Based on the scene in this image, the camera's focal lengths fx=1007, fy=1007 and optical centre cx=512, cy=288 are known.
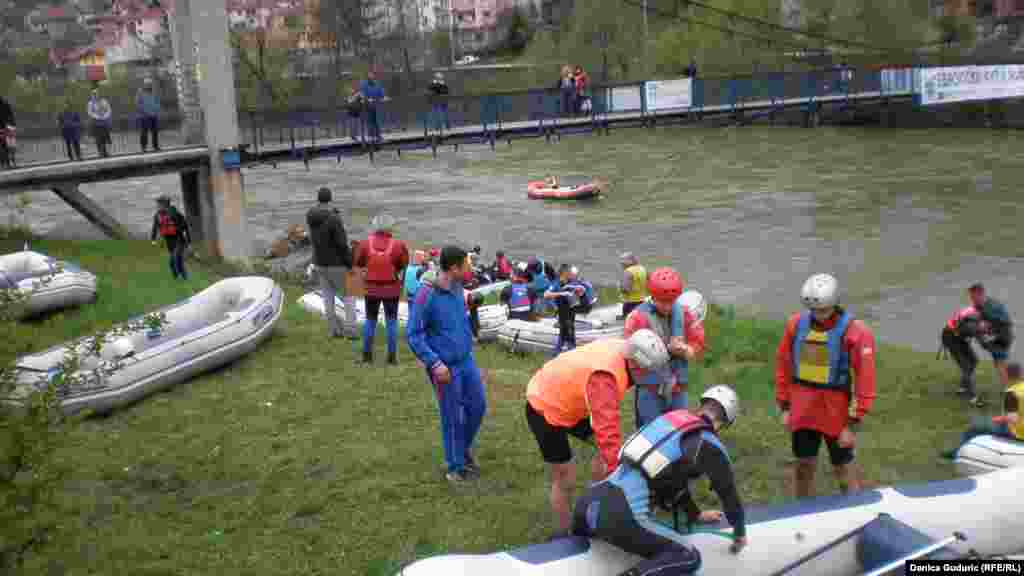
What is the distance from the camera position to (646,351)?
457cm

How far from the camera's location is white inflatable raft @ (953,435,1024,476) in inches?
243

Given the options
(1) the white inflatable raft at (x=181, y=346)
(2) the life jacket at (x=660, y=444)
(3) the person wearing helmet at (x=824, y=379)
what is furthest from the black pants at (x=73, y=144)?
(2) the life jacket at (x=660, y=444)

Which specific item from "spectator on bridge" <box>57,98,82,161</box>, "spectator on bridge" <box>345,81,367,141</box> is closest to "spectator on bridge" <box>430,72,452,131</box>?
"spectator on bridge" <box>345,81,367,141</box>

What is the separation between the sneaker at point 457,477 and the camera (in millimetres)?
6301

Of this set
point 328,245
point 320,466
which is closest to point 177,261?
point 328,245

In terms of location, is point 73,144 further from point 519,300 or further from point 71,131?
point 519,300

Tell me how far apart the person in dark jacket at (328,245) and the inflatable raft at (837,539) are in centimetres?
551

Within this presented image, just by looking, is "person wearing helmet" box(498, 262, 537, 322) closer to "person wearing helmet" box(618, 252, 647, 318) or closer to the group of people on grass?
"person wearing helmet" box(618, 252, 647, 318)

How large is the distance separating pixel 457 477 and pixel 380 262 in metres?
2.92

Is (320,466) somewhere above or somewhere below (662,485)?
below

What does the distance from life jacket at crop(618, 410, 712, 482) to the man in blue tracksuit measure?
70.8 inches

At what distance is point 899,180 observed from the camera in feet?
108

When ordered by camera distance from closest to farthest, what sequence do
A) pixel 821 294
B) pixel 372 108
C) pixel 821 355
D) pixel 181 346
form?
1. pixel 821 294
2. pixel 821 355
3. pixel 181 346
4. pixel 372 108

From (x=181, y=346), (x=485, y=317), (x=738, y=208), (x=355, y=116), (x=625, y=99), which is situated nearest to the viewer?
(x=181, y=346)
